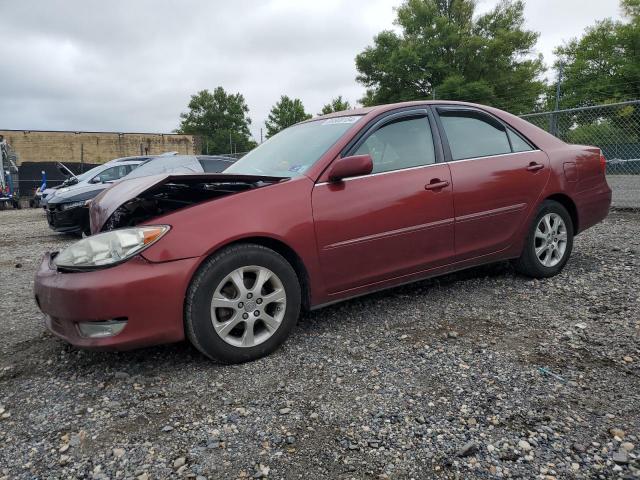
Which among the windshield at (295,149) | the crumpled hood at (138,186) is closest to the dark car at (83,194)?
the windshield at (295,149)

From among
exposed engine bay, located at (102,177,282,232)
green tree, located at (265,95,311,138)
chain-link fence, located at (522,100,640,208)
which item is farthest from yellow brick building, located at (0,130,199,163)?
exposed engine bay, located at (102,177,282,232)

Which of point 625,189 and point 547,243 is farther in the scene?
point 625,189

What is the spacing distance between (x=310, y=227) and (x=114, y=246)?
1.11m

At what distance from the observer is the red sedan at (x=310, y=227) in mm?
2488

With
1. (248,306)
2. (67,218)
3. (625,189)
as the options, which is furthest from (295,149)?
(625,189)

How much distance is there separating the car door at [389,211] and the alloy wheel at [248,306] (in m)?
0.38

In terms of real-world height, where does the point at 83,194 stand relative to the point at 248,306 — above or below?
above

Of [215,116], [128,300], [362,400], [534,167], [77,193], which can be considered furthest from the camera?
[215,116]

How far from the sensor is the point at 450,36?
36.4 meters

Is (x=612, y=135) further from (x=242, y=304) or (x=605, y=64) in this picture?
(x=605, y=64)

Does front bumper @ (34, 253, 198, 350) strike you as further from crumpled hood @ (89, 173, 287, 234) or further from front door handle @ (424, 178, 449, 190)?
front door handle @ (424, 178, 449, 190)

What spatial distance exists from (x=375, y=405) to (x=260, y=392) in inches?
23.2

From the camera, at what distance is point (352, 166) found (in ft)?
9.53

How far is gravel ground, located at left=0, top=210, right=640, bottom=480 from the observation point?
185 cm
